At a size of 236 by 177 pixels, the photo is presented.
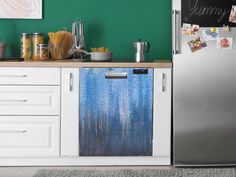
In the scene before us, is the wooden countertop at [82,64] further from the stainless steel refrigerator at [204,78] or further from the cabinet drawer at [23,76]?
the stainless steel refrigerator at [204,78]

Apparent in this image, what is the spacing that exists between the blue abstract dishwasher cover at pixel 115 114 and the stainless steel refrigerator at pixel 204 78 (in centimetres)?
25

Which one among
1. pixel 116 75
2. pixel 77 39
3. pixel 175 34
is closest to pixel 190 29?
pixel 175 34

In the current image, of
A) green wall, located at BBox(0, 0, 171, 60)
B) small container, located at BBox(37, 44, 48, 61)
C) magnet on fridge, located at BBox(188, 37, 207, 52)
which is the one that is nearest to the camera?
magnet on fridge, located at BBox(188, 37, 207, 52)

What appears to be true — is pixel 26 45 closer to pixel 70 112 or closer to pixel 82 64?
pixel 82 64

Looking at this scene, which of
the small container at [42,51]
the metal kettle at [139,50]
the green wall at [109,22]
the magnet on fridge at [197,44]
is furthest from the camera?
the green wall at [109,22]

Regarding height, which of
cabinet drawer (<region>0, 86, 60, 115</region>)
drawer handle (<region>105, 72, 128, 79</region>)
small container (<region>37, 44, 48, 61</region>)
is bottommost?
cabinet drawer (<region>0, 86, 60, 115</region>)

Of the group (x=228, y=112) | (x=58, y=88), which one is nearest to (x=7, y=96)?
(x=58, y=88)

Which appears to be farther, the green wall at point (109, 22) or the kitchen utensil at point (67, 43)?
the green wall at point (109, 22)

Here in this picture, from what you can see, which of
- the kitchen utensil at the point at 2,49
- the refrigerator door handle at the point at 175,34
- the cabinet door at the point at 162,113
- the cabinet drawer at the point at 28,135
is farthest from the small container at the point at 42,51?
the refrigerator door handle at the point at 175,34

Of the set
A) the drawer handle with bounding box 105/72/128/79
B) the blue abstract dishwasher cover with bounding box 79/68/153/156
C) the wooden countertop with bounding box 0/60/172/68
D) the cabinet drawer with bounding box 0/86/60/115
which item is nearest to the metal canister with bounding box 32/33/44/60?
the wooden countertop with bounding box 0/60/172/68

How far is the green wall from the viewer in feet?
15.6

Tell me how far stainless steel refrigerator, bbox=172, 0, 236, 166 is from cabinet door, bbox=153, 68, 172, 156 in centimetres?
8

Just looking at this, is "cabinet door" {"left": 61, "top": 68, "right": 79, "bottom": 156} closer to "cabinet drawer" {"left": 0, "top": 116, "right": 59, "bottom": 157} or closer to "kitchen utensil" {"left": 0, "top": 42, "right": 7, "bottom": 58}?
"cabinet drawer" {"left": 0, "top": 116, "right": 59, "bottom": 157}

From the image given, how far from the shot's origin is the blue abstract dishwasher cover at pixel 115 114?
4.22m
